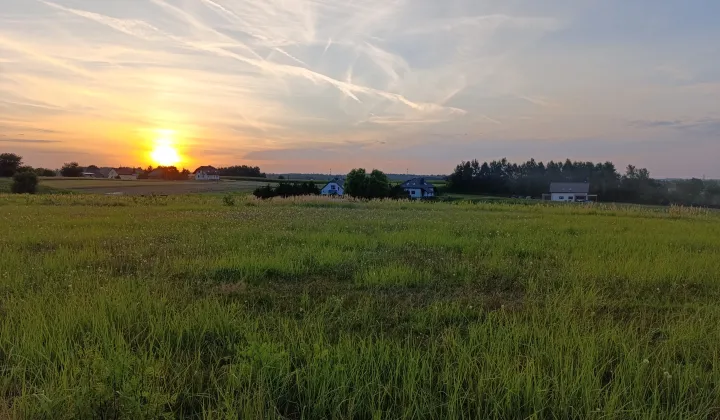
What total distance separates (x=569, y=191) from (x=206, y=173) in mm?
88564

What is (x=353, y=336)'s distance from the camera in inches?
138

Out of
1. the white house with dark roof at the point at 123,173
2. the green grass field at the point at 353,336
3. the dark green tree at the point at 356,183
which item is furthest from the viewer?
the white house with dark roof at the point at 123,173

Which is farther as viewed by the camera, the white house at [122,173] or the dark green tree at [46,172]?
the white house at [122,173]

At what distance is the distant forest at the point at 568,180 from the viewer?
2554 inches

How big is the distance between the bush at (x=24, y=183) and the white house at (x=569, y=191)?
84.8m

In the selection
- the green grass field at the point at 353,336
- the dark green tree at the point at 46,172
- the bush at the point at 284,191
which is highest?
the dark green tree at the point at 46,172

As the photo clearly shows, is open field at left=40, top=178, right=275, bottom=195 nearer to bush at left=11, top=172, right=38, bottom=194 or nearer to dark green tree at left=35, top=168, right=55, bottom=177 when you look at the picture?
bush at left=11, top=172, right=38, bottom=194

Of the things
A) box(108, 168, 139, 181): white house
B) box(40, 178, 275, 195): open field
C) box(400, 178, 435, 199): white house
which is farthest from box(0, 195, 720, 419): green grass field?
box(108, 168, 139, 181): white house

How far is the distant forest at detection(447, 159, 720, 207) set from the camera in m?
64.9

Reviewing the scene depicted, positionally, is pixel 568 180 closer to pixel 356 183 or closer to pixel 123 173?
pixel 356 183

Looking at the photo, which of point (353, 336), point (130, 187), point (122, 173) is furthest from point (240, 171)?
point (353, 336)

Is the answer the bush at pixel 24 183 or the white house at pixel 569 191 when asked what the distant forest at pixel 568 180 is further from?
the bush at pixel 24 183

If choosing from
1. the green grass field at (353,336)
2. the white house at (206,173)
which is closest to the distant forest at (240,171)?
the white house at (206,173)

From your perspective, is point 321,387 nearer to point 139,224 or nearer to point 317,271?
point 317,271
